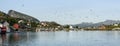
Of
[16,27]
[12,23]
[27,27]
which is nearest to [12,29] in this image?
[16,27]

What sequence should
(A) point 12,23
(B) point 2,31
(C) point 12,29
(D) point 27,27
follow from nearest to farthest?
(B) point 2,31 < (C) point 12,29 < (A) point 12,23 < (D) point 27,27

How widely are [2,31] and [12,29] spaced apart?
3490 cm

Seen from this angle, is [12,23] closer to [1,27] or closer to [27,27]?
[27,27]

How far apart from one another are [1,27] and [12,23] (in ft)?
170

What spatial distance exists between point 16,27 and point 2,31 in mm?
39261

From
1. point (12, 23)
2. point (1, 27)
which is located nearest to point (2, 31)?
point (1, 27)

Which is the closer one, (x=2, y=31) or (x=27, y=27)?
(x=2, y=31)

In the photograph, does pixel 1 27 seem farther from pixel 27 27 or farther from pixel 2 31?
pixel 27 27

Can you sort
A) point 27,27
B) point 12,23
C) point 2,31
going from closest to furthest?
point 2,31 → point 12,23 → point 27,27

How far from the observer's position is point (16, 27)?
162 metres

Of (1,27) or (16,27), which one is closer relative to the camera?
(1,27)

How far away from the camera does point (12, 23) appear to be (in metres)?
176

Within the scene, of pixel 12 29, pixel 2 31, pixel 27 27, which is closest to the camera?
pixel 2 31

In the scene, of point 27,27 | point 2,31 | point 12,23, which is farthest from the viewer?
point 27,27
